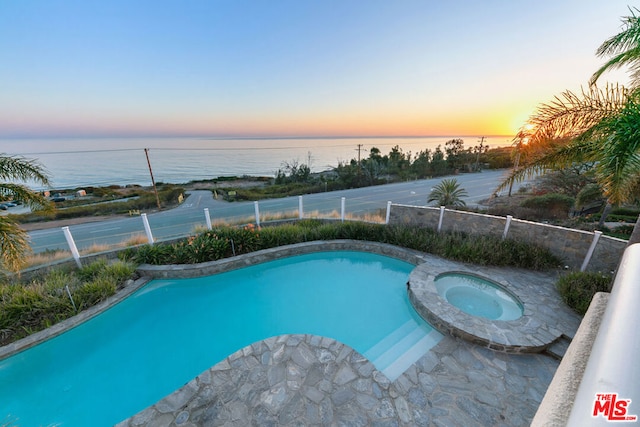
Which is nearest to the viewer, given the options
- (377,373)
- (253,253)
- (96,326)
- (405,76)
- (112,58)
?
(377,373)

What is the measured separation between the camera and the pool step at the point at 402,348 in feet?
12.2

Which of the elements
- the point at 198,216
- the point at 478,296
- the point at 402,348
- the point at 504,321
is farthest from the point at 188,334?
the point at 198,216

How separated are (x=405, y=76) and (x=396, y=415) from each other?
14652 millimetres

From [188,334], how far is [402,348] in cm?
395

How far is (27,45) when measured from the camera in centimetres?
834

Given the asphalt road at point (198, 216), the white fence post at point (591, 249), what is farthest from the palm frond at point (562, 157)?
the asphalt road at point (198, 216)

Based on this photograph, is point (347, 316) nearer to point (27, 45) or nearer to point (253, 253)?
point (253, 253)

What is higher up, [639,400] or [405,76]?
[405,76]

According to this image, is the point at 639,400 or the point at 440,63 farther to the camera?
the point at 440,63

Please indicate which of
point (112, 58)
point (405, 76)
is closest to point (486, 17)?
point (405, 76)

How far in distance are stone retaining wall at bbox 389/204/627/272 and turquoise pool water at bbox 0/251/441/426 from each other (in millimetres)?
1891

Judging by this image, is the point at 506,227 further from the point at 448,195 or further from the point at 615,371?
the point at 615,371

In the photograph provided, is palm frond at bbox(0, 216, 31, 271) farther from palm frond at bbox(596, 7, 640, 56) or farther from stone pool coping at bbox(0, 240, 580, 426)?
palm frond at bbox(596, 7, 640, 56)

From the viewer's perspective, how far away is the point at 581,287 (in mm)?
4688
